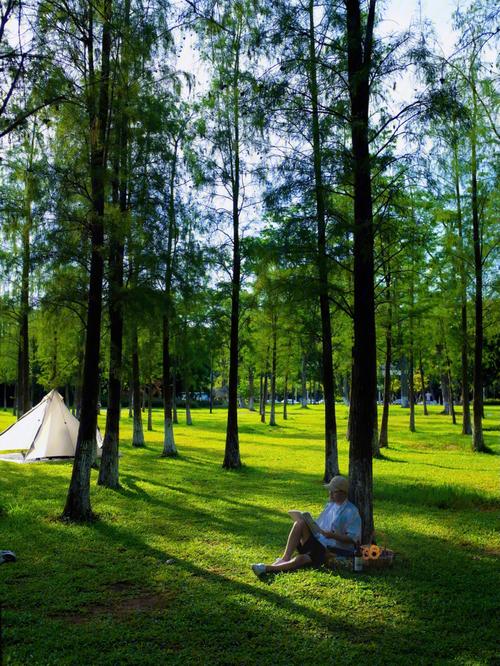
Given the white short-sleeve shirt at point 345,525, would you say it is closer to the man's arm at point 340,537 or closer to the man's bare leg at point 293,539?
the man's arm at point 340,537

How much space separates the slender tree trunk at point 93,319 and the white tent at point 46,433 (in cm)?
873

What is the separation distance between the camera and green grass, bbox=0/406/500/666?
175 inches

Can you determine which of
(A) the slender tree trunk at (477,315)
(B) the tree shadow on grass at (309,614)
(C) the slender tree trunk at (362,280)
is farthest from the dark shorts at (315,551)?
(A) the slender tree trunk at (477,315)

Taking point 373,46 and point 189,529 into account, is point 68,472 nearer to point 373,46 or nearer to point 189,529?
point 189,529

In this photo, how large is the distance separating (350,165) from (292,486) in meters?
7.89

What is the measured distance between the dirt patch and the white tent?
496 inches

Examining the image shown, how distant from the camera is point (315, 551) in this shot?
21.8ft

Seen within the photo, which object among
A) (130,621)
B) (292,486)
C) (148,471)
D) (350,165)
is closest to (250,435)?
(148,471)

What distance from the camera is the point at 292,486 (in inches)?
520

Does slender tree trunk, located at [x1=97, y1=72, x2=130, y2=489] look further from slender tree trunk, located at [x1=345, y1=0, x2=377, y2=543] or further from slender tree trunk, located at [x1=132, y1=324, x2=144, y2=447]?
slender tree trunk, located at [x1=132, y1=324, x2=144, y2=447]

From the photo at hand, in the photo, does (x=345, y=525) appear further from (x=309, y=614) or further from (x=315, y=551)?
(x=309, y=614)

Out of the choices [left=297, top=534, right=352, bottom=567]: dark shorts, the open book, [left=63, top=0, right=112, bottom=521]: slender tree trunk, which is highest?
[left=63, top=0, right=112, bottom=521]: slender tree trunk

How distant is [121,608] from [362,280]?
4.89 m

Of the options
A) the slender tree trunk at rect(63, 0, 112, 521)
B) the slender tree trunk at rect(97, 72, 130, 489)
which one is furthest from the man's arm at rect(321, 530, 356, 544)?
the slender tree trunk at rect(97, 72, 130, 489)
